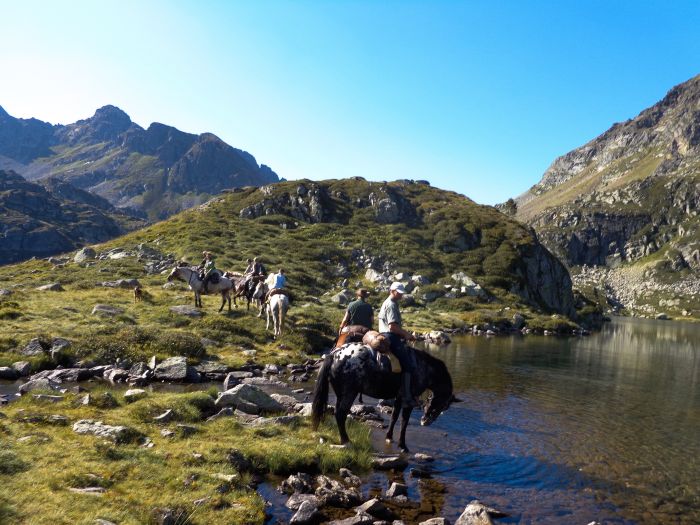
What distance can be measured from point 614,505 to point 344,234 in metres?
71.7

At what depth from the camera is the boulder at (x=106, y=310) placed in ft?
86.2

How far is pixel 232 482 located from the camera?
874 centimetres

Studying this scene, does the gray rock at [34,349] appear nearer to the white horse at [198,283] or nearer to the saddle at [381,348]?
the white horse at [198,283]

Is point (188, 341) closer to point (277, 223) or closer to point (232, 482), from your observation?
point (232, 482)

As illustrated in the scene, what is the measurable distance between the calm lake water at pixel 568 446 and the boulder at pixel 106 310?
20595 mm

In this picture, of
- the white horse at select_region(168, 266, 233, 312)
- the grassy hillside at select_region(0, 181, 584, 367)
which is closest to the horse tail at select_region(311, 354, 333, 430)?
the grassy hillside at select_region(0, 181, 584, 367)

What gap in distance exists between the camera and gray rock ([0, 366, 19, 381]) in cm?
1619

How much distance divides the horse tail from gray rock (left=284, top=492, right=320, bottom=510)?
324cm

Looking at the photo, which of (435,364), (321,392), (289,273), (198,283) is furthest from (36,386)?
(289,273)

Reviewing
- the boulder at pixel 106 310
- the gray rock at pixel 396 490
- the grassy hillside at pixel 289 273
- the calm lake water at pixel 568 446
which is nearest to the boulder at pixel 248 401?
the calm lake water at pixel 568 446

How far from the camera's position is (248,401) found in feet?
45.8

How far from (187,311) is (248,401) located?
55.2 feet

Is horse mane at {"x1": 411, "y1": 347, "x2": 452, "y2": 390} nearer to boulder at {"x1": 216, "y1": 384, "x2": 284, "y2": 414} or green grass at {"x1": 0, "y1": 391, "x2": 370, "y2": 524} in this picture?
green grass at {"x1": 0, "y1": 391, "x2": 370, "y2": 524}

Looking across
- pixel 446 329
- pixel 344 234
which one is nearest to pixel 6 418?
pixel 446 329
